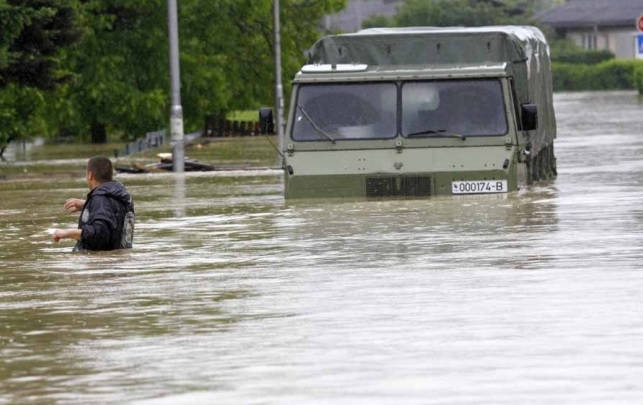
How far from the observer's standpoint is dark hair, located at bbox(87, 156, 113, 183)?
57.3 ft

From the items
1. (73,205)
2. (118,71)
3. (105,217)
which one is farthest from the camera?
(118,71)

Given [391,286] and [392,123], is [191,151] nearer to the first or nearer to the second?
[392,123]

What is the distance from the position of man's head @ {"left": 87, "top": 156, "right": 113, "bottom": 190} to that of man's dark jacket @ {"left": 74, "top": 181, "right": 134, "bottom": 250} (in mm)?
78

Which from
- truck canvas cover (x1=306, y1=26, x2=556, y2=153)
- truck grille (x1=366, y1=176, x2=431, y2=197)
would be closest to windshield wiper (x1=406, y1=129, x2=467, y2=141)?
truck grille (x1=366, y1=176, x2=431, y2=197)

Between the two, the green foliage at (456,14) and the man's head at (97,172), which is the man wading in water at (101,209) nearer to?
the man's head at (97,172)

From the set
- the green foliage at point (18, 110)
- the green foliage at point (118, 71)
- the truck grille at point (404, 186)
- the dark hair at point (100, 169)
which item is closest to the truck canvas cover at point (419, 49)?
the truck grille at point (404, 186)

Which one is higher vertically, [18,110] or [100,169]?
[100,169]

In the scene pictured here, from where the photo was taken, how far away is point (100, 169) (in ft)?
57.4

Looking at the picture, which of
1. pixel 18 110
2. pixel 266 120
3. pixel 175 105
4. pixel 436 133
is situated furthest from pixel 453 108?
pixel 18 110

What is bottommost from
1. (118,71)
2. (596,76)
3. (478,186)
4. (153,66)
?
(596,76)

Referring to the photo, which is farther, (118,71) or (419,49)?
(118,71)

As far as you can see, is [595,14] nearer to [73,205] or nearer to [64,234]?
[73,205]

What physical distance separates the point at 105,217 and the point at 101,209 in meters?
0.17

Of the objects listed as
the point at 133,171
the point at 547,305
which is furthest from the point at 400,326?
the point at 133,171
